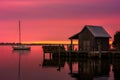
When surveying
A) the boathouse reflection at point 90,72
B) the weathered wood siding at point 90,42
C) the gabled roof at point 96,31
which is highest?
the gabled roof at point 96,31

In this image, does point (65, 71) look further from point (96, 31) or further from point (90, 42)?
point (96, 31)

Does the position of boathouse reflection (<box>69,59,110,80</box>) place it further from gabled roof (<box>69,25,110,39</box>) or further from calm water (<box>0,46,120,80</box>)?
gabled roof (<box>69,25,110,39</box>)

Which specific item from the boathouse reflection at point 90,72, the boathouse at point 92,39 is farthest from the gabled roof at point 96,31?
the boathouse reflection at point 90,72

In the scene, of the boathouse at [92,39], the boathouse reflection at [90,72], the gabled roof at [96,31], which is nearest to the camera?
the boathouse reflection at [90,72]

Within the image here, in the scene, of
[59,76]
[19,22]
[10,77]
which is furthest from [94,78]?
[19,22]

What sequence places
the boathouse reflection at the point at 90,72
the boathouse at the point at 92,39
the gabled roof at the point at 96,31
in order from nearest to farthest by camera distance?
the boathouse reflection at the point at 90,72 → the boathouse at the point at 92,39 → the gabled roof at the point at 96,31

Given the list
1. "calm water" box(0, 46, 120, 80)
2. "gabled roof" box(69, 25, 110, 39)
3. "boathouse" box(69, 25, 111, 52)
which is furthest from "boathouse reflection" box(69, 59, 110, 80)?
"gabled roof" box(69, 25, 110, 39)

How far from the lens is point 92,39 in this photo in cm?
6612

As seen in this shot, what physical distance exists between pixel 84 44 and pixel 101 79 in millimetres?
31235

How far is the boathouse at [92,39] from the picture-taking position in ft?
217

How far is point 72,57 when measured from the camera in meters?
70.0

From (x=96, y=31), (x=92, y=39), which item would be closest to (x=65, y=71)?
(x=92, y=39)

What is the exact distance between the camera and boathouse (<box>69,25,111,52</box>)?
66250 millimetres

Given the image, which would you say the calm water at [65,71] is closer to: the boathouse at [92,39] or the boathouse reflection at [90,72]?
the boathouse reflection at [90,72]
